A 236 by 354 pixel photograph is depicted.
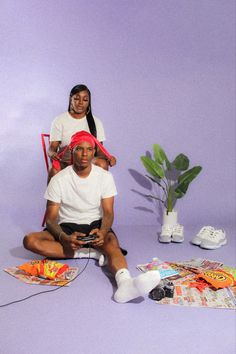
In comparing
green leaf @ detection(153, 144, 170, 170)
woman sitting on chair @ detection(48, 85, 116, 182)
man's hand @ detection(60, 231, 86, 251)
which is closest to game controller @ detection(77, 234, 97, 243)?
man's hand @ detection(60, 231, 86, 251)

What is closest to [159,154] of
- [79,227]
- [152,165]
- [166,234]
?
[152,165]

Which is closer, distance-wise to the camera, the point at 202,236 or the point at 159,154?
the point at 202,236

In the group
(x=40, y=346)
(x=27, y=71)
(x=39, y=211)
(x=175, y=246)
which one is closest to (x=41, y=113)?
(x=27, y=71)

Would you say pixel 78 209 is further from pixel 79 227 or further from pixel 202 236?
pixel 202 236

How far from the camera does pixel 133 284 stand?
2.28 m

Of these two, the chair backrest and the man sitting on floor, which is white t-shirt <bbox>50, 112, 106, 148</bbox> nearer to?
the chair backrest

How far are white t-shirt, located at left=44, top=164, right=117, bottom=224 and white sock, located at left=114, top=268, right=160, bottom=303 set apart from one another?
545 mm

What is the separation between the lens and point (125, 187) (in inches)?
159

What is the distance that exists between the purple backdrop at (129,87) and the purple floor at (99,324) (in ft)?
4.65

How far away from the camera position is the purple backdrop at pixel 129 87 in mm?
3762

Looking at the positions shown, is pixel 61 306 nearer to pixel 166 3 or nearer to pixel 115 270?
pixel 115 270

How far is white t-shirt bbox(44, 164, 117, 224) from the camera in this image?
2.85 m

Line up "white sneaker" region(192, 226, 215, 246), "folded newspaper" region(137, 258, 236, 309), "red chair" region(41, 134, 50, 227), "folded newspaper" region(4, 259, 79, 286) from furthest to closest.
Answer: "red chair" region(41, 134, 50, 227) → "white sneaker" region(192, 226, 215, 246) → "folded newspaper" region(4, 259, 79, 286) → "folded newspaper" region(137, 258, 236, 309)

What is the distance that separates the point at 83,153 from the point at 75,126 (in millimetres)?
699
